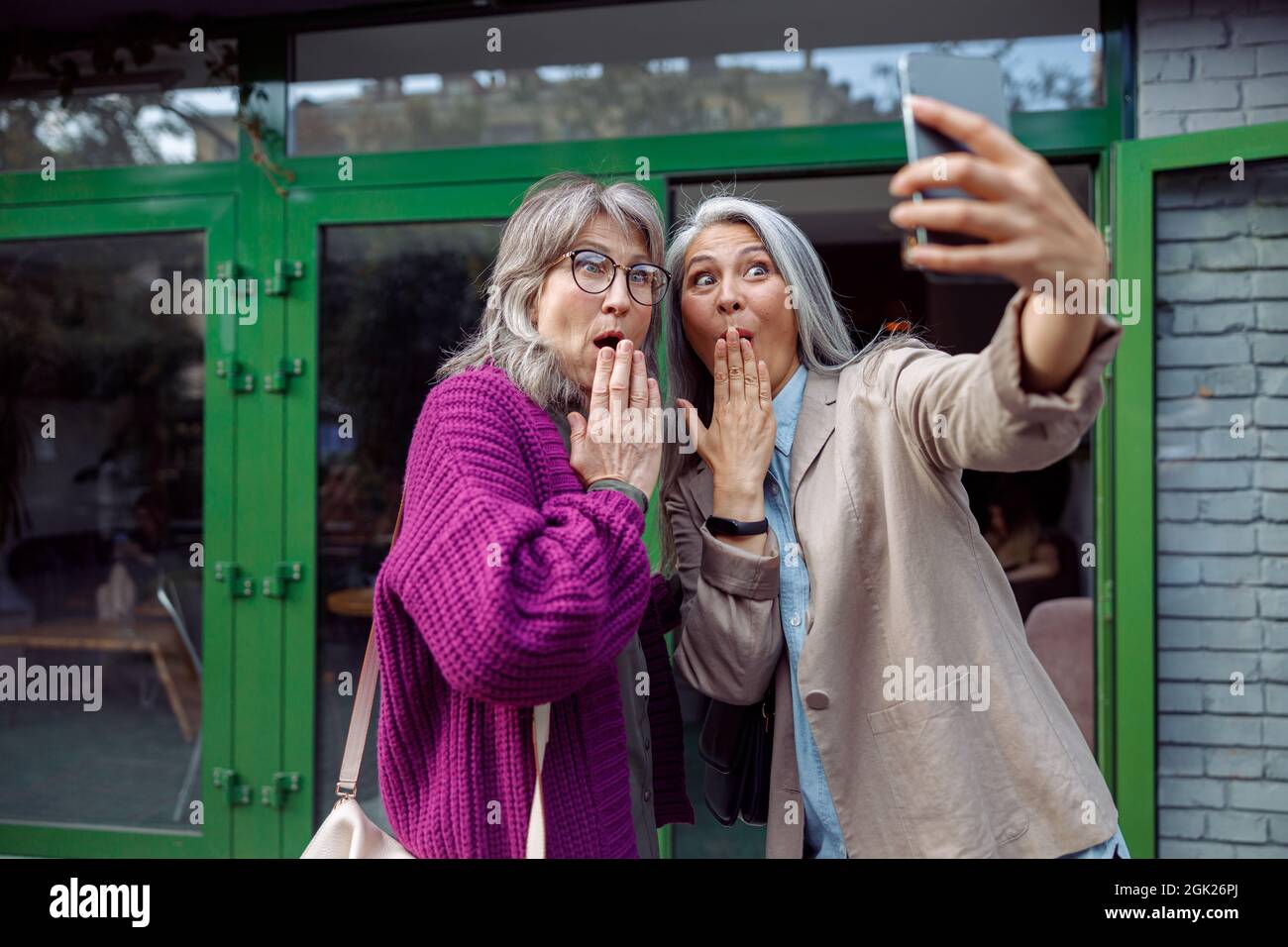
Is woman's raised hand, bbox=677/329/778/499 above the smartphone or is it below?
below

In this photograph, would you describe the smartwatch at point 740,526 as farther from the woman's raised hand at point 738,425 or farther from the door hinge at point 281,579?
the door hinge at point 281,579

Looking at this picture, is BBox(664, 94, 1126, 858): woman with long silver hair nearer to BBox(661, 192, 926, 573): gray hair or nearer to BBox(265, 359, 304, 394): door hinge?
BBox(661, 192, 926, 573): gray hair

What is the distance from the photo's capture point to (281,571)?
3.75 m

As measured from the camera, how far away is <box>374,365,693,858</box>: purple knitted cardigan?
53.1 inches

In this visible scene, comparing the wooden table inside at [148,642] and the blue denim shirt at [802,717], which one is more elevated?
the blue denim shirt at [802,717]

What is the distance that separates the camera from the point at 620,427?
1.64 m

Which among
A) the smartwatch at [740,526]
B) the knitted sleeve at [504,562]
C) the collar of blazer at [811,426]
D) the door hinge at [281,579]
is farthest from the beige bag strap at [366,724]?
the door hinge at [281,579]

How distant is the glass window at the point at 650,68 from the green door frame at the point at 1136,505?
0.44 m

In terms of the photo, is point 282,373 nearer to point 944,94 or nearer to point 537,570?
point 537,570

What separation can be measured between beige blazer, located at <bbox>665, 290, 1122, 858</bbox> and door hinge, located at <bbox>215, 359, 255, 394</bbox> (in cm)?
265

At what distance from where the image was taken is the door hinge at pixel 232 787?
12.3 feet

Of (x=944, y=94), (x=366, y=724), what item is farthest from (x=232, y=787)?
(x=944, y=94)

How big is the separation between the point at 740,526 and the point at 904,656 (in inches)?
13.8

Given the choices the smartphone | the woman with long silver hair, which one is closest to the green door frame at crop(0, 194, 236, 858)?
the woman with long silver hair
